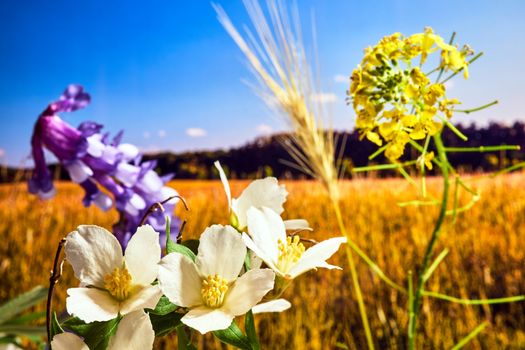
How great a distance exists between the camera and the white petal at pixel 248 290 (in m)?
0.30

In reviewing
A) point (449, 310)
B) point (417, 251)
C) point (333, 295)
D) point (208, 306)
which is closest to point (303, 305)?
point (333, 295)

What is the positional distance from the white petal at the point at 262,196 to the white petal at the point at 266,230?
0.09 ft

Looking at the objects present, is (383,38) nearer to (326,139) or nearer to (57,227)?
(326,139)

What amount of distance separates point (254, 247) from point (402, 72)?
1.02ft

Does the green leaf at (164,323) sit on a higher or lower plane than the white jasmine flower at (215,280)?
lower

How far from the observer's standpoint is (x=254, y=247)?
0.31 metres

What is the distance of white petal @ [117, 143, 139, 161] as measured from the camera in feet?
2.51

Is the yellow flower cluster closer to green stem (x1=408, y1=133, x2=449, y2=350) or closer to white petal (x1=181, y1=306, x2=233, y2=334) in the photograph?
green stem (x1=408, y1=133, x2=449, y2=350)

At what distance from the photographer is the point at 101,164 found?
2.52ft

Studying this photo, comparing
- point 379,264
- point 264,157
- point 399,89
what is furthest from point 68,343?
point 264,157

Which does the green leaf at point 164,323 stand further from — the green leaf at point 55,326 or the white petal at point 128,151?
the white petal at point 128,151

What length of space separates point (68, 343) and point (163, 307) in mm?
54

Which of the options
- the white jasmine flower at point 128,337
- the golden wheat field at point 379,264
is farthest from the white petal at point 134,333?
the golden wheat field at point 379,264

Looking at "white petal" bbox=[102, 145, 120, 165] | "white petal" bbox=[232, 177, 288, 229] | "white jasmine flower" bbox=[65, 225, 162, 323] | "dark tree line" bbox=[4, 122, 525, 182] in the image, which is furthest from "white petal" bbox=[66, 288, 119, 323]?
"dark tree line" bbox=[4, 122, 525, 182]
